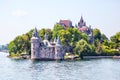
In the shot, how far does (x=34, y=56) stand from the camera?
11831 cm

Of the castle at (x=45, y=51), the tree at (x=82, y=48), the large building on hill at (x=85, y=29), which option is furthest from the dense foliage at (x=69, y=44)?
the large building on hill at (x=85, y=29)

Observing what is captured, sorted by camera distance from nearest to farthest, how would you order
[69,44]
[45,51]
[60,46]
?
1. [60,46]
2. [45,51]
3. [69,44]

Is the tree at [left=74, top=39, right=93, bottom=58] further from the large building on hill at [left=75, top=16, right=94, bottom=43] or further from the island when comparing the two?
the large building on hill at [left=75, top=16, right=94, bottom=43]

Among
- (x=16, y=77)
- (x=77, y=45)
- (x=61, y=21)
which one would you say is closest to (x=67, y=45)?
(x=77, y=45)

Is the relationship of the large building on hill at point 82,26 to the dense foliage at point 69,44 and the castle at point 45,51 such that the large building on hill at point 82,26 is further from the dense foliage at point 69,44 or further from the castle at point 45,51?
the castle at point 45,51

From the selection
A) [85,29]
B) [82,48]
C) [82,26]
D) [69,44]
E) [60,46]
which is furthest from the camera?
[82,26]

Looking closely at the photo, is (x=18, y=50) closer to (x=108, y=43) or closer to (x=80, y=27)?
(x=108, y=43)

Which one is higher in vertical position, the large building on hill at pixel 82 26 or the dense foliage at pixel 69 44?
the large building on hill at pixel 82 26

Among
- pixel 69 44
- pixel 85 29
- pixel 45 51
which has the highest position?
pixel 85 29

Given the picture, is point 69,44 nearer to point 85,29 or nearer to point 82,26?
point 85,29

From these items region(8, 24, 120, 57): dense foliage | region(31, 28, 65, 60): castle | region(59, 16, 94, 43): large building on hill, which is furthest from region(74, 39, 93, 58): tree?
region(59, 16, 94, 43): large building on hill

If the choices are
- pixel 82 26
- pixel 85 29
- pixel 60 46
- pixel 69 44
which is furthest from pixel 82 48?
pixel 82 26

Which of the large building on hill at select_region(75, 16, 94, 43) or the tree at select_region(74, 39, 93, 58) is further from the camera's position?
the large building on hill at select_region(75, 16, 94, 43)

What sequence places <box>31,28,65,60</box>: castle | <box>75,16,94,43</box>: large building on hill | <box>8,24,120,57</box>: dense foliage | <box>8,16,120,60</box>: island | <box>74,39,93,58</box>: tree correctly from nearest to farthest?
<box>31,28,65,60</box>: castle → <box>8,16,120,60</box>: island → <box>74,39,93,58</box>: tree → <box>8,24,120,57</box>: dense foliage → <box>75,16,94,43</box>: large building on hill
